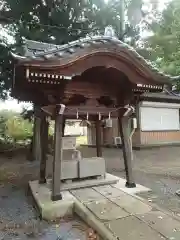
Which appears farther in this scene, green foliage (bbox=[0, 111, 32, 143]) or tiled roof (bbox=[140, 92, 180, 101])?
green foliage (bbox=[0, 111, 32, 143])

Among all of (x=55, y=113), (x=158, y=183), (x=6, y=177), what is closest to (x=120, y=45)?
(x=55, y=113)

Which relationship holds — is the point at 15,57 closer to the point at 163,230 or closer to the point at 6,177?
the point at 163,230

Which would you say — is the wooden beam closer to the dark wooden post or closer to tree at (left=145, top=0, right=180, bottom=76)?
the dark wooden post

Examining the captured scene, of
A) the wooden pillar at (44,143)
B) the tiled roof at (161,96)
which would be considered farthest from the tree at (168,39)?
the wooden pillar at (44,143)

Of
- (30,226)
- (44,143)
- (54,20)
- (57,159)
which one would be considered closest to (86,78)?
(57,159)

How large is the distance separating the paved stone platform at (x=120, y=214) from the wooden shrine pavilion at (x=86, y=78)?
438 mm

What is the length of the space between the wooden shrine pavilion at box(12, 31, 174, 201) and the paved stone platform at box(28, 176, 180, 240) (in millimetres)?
438

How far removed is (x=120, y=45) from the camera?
416 centimetres

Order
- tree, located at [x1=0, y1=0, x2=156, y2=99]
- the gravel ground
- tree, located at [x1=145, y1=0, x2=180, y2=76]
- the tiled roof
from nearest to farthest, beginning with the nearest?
1. the gravel ground
2. tree, located at [x1=145, y1=0, x2=180, y2=76]
3. tree, located at [x1=0, y1=0, x2=156, y2=99]
4. the tiled roof

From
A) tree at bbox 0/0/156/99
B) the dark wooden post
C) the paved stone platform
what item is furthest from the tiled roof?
the dark wooden post

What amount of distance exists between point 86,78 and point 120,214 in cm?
264

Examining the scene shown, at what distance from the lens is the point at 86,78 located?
4699 millimetres

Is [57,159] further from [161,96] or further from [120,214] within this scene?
[161,96]

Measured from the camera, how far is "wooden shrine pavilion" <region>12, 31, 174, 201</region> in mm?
3875
